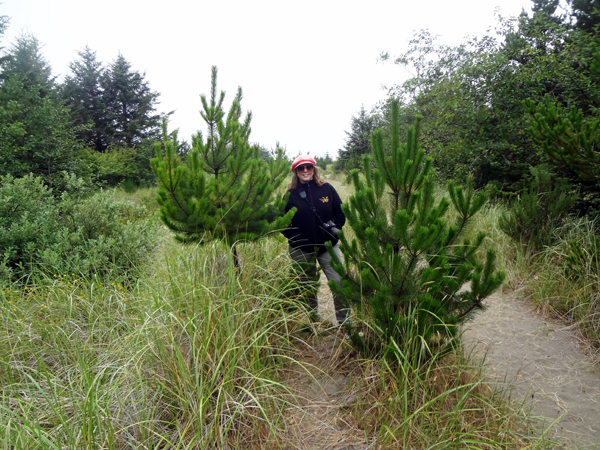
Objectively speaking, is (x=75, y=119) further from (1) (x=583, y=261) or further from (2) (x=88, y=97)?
(1) (x=583, y=261)

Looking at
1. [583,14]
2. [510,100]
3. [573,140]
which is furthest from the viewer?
[583,14]

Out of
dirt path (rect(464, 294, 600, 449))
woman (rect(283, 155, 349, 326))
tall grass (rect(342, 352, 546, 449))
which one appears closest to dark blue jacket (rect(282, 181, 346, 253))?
woman (rect(283, 155, 349, 326))

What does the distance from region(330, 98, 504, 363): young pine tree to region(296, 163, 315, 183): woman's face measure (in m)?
1.10

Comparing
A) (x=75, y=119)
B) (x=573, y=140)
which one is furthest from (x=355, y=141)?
(x=573, y=140)

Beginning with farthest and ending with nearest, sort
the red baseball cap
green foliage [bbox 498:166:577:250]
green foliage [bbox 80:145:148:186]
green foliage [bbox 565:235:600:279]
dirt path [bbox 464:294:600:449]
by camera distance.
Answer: green foliage [bbox 80:145:148:186] < green foliage [bbox 498:166:577:250] < green foliage [bbox 565:235:600:279] < the red baseball cap < dirt path [bbox 464:294:600:449]

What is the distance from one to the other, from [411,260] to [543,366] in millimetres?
2280

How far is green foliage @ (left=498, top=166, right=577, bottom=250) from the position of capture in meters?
5.18

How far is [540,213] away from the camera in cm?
532

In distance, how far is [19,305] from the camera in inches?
132

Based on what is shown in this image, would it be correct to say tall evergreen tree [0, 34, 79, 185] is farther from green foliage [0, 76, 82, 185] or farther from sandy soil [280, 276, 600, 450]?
sandy soil [280, 276, 600, 450]

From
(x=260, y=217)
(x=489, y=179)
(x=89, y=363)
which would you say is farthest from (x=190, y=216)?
(x=489, y=179)

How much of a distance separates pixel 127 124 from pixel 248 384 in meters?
30.0

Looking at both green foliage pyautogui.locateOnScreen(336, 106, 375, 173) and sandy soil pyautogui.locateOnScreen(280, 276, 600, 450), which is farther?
green foliage pyautogui.locateOnScreen(336, 106, 375, 173)

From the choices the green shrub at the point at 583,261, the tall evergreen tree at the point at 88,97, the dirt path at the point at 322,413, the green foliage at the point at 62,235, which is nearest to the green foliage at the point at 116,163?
the tall evergreen tree at the point at 88,97
